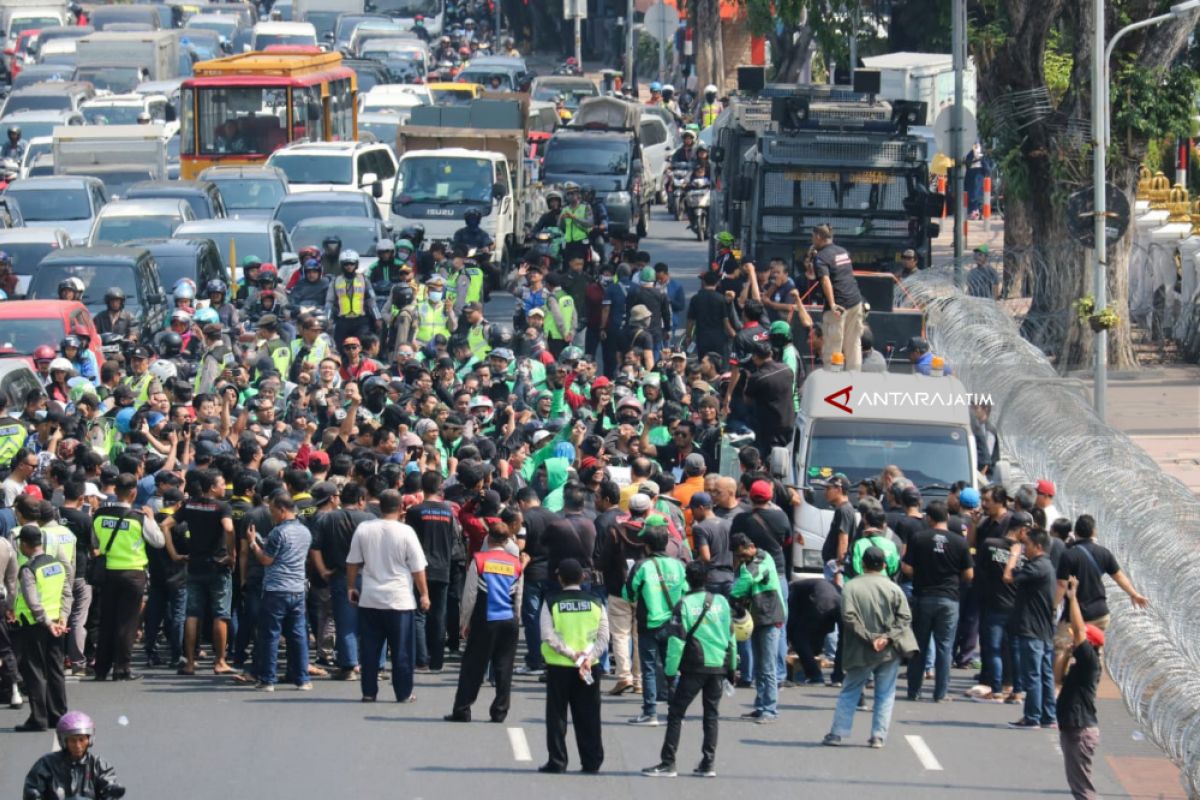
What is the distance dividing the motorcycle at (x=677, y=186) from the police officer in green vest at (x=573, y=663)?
29.8 meters

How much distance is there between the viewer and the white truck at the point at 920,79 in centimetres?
4388

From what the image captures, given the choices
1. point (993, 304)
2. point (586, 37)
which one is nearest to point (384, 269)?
point (993, 304)

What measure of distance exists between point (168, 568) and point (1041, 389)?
7.79 m

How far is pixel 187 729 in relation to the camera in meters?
15.3

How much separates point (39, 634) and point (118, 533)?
1.27m

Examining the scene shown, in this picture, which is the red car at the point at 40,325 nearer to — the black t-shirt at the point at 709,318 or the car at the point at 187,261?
the car at the point at 187,261

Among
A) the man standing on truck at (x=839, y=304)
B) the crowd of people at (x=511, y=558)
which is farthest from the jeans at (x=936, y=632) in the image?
the man standing on truck at (x=839, y=304)

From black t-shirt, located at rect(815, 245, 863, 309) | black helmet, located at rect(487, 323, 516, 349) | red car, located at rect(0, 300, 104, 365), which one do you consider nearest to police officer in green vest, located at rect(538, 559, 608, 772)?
black t-shirt, located at rect(815, 245, 863, 309)

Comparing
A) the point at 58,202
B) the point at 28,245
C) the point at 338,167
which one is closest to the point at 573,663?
the point at 28,245

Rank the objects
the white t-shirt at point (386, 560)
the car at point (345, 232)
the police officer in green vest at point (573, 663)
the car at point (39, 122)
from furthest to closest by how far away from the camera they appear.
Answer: the car at point (39, 122) → the car at point (345, 232) → the white t-shirt at point (386, 560) → the police officer in green vest at point (573, 663)

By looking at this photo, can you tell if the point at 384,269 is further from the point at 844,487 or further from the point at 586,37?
the point at 586,37

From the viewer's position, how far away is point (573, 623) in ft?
46.2

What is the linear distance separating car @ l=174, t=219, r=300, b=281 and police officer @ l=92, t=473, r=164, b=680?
13.2 metres

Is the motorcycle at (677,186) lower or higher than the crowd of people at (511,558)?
higher
